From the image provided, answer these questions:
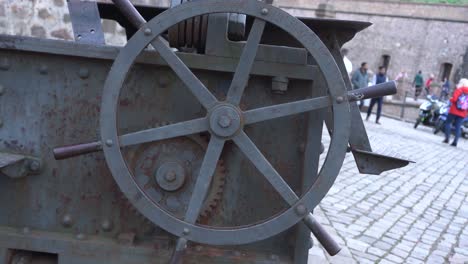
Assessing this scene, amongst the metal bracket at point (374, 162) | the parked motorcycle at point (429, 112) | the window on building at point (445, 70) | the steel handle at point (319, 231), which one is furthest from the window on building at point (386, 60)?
the steel handle at point (319, 231)

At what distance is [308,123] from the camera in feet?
7.48

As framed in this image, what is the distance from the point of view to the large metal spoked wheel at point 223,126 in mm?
2045

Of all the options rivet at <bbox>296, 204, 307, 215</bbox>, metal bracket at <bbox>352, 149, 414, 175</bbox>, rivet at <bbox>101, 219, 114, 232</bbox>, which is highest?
metal bracket at <bbox>352, 149, 414, 175</bbox>

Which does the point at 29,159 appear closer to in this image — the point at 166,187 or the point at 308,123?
the point at 166,187

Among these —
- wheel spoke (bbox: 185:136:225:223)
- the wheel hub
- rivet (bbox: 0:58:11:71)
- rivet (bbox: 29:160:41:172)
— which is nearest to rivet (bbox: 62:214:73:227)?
rivet (bbox: 29:160:41:172)

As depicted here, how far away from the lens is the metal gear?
2.30 m

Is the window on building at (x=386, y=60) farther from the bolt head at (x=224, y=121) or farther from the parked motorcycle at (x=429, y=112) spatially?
the bolt head at (x=224, y=121)

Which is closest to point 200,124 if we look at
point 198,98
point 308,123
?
point 198,98

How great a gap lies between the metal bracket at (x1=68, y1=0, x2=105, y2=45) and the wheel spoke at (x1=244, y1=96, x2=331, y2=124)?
2.61 ft

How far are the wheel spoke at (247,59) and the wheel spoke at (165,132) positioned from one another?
0.19 meters

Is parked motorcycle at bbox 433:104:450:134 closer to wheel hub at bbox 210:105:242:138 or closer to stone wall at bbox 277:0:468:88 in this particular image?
wheel hub at bbox 210:105:242:138

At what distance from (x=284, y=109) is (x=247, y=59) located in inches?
9.8

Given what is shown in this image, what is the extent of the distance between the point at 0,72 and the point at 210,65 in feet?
2.96

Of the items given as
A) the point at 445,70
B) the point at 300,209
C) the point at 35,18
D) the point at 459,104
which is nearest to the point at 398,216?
the point at 300,209
